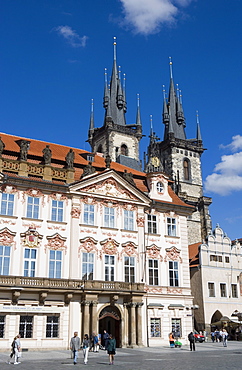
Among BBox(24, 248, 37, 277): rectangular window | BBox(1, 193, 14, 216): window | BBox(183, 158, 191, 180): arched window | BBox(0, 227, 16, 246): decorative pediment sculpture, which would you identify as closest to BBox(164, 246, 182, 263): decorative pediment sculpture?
BBox(24, 248, 37, 277): rectangular window

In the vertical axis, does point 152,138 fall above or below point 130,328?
above

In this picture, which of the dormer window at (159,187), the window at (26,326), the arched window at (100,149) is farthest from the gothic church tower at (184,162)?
the window at (26,326)

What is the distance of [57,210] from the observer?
116 feet

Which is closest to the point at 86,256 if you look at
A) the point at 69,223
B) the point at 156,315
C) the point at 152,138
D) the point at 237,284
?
the point at 69,223

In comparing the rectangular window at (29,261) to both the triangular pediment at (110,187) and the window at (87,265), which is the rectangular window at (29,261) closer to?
the window at (87,265)

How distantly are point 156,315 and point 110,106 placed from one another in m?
65.6

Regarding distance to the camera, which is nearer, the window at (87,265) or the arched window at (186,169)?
the window at (87,265)

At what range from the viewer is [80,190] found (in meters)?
36.5

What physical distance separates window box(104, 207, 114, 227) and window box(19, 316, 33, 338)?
9750mm

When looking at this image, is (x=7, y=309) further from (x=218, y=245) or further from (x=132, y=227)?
(x=218, y=245)

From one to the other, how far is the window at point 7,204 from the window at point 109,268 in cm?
865

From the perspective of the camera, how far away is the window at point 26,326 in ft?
104

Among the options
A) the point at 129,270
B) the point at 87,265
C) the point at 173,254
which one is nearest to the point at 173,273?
the point at 173,254

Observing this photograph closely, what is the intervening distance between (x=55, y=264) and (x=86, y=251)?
9.09 ft
